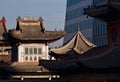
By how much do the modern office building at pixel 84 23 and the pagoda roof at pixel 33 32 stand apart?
3287cm

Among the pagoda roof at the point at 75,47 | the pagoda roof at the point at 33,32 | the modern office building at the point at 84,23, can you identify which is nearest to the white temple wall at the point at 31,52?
the pagoda roof at the point at 33,32

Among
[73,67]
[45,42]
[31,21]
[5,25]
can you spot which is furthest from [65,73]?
[5,25]

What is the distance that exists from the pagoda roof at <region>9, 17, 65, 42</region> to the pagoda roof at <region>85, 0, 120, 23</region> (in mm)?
20758

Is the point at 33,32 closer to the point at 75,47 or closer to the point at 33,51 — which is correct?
the point at 33,51

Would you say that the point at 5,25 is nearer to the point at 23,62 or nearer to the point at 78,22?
the point at 23,62

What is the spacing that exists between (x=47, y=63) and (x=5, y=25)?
3792 centimetres

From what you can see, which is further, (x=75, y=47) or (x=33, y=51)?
(x=75, y=47)

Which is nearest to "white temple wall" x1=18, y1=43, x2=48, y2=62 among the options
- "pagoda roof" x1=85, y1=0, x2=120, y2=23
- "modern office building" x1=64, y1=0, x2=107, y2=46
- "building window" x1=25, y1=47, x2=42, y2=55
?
"building window" x1=25, y1=47, x2=42, y2=55

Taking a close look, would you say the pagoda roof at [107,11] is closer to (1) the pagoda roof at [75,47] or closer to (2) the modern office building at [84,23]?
(1) the pagoda roof at [75,47]

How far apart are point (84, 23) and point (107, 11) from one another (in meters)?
70.4

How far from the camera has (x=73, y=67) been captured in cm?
2466

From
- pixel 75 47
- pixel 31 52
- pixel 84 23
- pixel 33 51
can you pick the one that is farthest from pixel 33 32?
pixel 84 23

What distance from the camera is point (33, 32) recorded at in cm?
4891

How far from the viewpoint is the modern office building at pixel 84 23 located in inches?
3369
